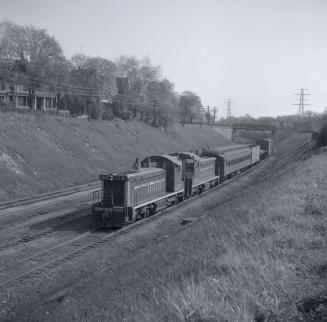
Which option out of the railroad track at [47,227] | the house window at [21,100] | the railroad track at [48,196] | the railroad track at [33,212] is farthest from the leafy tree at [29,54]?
the railroad track at [47,227]

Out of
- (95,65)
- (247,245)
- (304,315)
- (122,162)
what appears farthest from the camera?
(95,65)

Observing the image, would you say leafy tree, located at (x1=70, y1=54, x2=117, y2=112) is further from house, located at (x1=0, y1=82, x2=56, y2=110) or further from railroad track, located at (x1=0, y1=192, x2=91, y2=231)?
railroad track, located at (x1=0, y1=192, x2=91, y2=231)

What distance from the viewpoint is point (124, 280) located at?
11578 mm

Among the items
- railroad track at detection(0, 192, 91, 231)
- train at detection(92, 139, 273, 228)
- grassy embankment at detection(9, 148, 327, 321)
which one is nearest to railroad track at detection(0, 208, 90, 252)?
railroad track at detection(0, 192, 91, 231)

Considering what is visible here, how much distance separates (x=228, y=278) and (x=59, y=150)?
3465 cm

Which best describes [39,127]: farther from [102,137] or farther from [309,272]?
[309,272]

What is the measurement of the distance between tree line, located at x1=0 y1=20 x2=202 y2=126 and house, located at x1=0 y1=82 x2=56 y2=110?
1.49 metres

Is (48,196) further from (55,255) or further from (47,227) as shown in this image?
(55,255)

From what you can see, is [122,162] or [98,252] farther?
[122,162]

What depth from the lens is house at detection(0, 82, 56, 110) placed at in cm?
6328

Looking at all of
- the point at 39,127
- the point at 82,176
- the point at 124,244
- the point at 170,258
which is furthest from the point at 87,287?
the point at 39,127

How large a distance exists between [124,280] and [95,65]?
2553 inches

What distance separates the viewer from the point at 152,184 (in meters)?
23.2

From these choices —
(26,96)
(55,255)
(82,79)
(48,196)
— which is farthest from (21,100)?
(55,255)
